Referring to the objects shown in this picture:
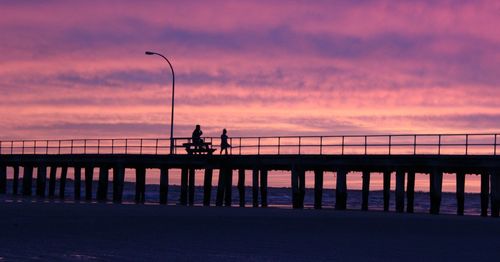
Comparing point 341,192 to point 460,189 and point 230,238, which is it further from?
point 230,238

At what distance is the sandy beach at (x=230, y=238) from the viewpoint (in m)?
16.1

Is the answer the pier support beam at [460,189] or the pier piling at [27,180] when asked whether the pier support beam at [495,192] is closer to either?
the pier support beam at [460,189]

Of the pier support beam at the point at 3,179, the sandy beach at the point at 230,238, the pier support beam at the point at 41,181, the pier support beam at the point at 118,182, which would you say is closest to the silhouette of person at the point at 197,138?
the pier support beam at the point at 118,182

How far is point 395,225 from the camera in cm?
2591

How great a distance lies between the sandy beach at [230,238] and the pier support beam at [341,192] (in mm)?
16832

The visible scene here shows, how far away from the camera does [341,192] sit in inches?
1789

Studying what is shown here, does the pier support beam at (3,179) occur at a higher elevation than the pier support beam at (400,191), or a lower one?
lower

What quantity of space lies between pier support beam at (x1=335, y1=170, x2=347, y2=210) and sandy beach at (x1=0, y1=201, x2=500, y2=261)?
16.8 meters

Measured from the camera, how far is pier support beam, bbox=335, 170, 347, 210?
148 ft

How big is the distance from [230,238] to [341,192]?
26.2 meters

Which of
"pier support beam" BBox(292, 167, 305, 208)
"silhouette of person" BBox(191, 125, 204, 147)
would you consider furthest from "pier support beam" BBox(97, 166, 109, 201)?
"pier support beam" BBox(292, 167, 305, 208)

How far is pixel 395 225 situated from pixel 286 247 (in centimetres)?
871

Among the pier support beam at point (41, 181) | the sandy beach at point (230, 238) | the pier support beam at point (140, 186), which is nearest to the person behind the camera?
the sandy beach at point (230, 238)

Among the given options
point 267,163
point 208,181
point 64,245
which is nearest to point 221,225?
point 64,245
